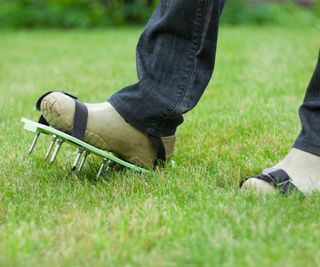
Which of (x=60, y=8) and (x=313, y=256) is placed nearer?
(x=313, y=256)

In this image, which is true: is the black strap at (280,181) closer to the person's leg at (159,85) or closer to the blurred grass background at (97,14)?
the person's leg at (159,85)

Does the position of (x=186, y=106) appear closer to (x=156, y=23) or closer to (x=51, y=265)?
(x=156, y=23)

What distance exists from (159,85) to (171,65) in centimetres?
7

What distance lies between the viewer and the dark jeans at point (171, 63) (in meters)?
1.85

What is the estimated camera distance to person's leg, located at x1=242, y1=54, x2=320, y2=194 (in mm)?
1680

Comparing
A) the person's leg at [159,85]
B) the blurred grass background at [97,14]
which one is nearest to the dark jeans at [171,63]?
the person's leg at [159,85]

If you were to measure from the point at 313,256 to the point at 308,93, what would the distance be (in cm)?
70

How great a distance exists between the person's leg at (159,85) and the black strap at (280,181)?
0.36 meters

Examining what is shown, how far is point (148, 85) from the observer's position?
6.23ft

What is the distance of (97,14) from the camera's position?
1136 centimetres

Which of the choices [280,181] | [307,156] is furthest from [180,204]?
[307,156]

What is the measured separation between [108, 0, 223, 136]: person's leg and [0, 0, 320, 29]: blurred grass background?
9234 millimetres

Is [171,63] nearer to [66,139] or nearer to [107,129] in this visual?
[107,129]

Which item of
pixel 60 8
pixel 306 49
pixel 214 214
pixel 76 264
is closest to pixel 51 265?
pixel 76 264
